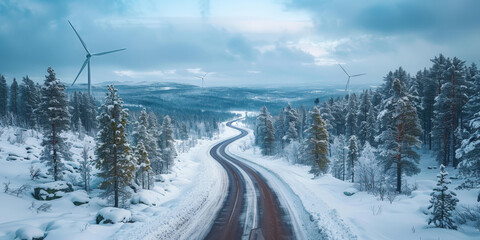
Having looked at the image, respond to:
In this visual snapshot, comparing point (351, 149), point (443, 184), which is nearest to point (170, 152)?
point (351, 149)

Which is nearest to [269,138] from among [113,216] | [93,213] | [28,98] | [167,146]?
[167,146]

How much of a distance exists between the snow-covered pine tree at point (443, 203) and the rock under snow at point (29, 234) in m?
19.0

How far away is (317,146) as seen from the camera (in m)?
35.1

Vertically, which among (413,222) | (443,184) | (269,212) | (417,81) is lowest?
(269,212)

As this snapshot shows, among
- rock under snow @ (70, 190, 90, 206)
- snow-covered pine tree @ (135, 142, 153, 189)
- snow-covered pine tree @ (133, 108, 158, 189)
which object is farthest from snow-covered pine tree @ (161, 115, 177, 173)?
rock under snow @ (70, 190, 90, 206)

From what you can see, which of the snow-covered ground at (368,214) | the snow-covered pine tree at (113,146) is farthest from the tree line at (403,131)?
the snow-covered pine tree at (113,146)

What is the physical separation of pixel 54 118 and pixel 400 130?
34177 mm

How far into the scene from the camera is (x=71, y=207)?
2166 centimetres

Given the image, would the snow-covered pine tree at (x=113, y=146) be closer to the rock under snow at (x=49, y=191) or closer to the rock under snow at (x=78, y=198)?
the rock under snow at (x=78, y=198)

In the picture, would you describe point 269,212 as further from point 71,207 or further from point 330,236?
point 71,207

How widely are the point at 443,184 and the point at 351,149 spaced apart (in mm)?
30414

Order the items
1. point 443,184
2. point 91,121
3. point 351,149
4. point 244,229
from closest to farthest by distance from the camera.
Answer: point 443,184 → point 244,229 → point 351,149 → point 91,121

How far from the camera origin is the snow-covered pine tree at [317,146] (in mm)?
34562

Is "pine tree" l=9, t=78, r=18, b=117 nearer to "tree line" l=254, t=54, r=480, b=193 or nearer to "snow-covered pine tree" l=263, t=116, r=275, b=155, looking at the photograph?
"tree line" l=254, t=54, r=480, b=193
